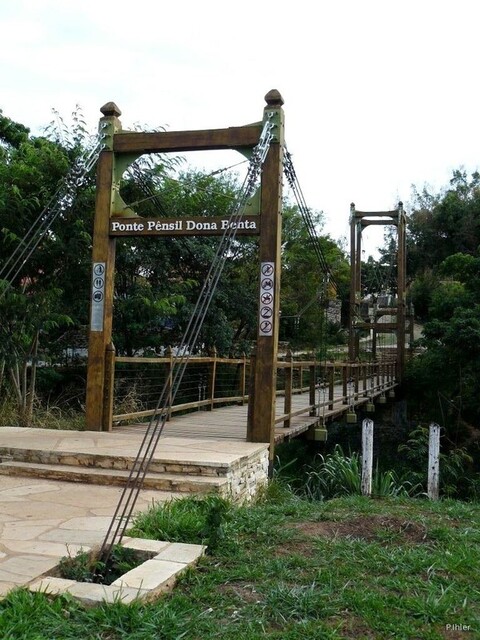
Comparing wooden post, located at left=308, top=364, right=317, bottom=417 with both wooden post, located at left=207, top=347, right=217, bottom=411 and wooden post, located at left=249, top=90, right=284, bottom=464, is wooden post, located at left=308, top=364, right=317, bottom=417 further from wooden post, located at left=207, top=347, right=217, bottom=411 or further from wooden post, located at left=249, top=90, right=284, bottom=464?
wooden post, located at left=249, top=90, right=284, bottom=464

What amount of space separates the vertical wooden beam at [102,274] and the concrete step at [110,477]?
1.48 meters

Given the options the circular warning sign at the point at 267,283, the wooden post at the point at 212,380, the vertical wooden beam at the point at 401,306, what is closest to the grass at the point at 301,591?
the circular warning sign at the point at 267,283

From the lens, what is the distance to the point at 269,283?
5.98 meters

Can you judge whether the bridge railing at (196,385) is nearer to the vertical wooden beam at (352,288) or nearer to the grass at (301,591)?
the grass at (301,591)

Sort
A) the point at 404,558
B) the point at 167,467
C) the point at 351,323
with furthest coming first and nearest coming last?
the point at 351,323 → the point at 167,467 → the point at 404,558

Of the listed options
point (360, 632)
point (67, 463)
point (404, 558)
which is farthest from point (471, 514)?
point (67, 463)

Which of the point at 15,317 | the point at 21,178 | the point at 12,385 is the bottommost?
the point at 12,385

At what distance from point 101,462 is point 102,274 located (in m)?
2.35

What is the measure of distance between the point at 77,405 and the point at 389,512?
5.96 metres

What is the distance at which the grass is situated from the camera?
2.23 metres

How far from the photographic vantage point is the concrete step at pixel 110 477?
14.3ft

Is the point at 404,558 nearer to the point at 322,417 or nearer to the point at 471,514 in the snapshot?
the point at 471,514

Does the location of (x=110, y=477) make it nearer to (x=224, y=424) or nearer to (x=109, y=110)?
(x=224, y=424)

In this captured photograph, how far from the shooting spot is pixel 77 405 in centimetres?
914
